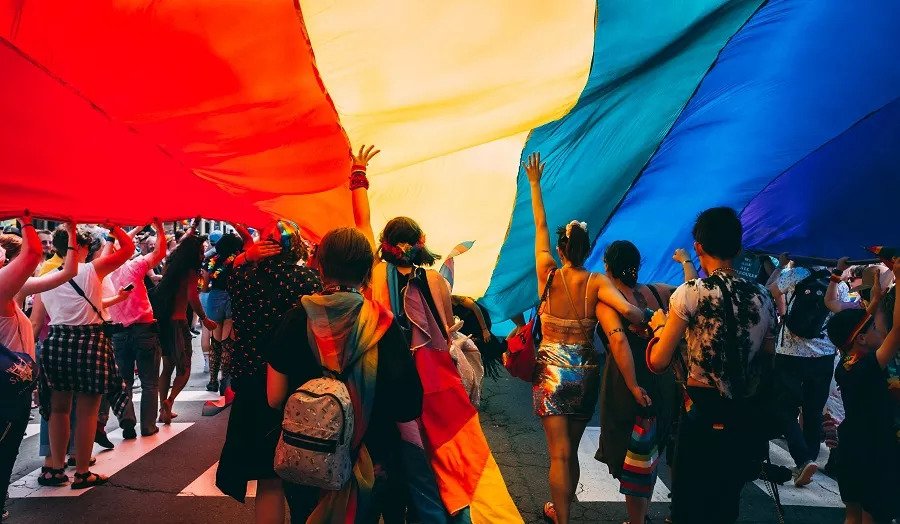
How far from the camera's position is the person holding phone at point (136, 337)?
616 cm

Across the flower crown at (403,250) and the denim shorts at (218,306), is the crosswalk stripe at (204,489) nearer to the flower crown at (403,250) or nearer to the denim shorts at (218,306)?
the flower crown at (403,250)

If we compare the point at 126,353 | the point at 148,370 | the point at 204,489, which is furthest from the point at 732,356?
the point at 126,353

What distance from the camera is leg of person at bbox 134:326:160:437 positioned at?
6277 millimetres

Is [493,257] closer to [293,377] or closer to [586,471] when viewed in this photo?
[586,471]

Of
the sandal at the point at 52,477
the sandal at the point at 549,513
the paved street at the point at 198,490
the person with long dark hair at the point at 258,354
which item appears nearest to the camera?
the person with long dark hair at the point at 258,354

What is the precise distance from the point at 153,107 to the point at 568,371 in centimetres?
274

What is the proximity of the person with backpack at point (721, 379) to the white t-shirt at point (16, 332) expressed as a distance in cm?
366

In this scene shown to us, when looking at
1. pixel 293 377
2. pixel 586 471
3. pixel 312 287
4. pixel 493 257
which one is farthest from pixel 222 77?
pixel 586 471

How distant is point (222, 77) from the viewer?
3.03m

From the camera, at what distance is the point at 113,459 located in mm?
5730

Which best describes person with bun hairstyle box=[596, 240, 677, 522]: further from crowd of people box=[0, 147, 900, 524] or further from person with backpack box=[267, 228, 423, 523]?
person with backpack box=[267, 228, 423, 523]

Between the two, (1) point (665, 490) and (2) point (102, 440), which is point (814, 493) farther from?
(2) point (102, 440)

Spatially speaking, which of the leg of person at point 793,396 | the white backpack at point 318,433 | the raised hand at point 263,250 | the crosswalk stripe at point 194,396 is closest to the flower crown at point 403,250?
the raised hand at point 263,250

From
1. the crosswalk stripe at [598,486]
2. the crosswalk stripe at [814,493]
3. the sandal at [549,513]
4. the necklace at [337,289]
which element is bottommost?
Result: the crosswalk stripe at [814,493]
